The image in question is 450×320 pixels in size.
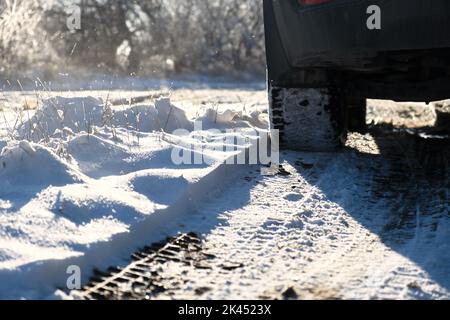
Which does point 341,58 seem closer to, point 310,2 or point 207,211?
point 310,2

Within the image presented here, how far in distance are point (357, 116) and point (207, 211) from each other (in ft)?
9.22

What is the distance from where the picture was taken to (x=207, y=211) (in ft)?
11.5

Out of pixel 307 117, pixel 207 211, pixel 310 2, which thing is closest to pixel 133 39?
pixel 307 117

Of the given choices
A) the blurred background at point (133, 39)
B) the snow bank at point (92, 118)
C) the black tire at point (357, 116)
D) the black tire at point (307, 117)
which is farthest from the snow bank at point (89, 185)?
the blurred background at point (133, 39)

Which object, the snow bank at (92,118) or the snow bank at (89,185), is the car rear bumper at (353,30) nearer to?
the snow bank at (89,185)

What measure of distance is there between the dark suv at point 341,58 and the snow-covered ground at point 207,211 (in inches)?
10.4

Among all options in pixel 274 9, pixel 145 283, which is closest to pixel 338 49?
pixel 274 9

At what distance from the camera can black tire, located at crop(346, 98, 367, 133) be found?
19.3 feet

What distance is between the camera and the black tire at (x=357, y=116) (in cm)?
588

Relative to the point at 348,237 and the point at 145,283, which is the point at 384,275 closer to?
the point at 348,237

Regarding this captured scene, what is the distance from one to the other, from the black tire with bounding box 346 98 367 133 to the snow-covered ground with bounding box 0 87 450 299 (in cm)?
91

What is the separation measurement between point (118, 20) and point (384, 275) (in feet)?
53.0

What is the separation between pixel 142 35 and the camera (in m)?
18.6

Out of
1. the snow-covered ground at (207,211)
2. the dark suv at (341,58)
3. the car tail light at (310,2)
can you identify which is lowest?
the snow-covered ground at (207,211)
